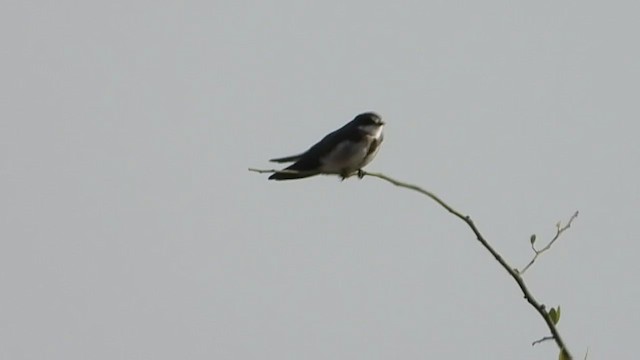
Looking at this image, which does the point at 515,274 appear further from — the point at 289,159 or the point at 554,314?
the point at 289,159

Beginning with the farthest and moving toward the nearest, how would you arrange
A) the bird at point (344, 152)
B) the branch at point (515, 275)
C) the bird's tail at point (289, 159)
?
1. the bird's tail at point (289, 159)
2. the bird at point (344, 152)
3. the branch at point (515, 275)

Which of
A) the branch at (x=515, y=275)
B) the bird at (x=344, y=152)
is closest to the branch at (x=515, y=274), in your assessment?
the branch at (x=515, y=275)

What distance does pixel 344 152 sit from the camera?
8.90 m

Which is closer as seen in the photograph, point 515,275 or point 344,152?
point 515,275

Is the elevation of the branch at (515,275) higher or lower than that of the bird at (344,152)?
lower

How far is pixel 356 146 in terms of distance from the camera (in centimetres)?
895

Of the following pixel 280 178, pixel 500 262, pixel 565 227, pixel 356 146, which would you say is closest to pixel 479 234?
pixel 500 262

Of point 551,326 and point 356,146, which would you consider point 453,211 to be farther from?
point 356,146

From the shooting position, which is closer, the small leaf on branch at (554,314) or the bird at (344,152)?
the small leaf on branch at (554,314)

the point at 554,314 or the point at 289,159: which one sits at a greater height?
the point at 289,159

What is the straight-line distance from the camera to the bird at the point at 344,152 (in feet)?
29.1

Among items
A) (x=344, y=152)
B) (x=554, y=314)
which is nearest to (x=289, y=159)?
(x=344, y=152)

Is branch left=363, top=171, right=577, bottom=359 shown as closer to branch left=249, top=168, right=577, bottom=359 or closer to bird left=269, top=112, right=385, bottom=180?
branch left=249, top=168, right=577, bottom=359

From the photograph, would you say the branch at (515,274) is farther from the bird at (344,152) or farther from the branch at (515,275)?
the bird at (344,152)
